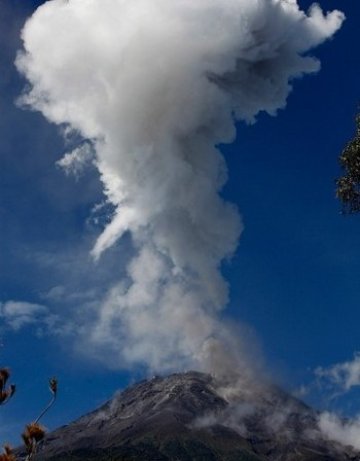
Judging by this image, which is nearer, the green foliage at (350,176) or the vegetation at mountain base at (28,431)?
the vegetation at mountain base at (28,431)

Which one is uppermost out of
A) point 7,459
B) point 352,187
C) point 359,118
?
point 359,118

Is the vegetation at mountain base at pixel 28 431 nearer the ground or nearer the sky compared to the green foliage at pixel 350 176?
nearer the ground

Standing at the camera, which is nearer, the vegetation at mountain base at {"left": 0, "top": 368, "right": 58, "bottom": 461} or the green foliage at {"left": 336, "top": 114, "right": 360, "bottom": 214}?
the vegetation at mountain base at {"left": 0, "top": 368, "right": 58, "bottom": 461}

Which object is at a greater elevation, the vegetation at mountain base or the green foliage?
the green foliage

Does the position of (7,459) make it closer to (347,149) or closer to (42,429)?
(42,429)

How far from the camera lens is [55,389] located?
34.6ft

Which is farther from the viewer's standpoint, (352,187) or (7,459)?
(352,187)

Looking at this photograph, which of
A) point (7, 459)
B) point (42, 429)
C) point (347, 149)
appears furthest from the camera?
point (347, 149)

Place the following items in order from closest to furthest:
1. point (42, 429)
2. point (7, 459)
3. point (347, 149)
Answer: point (7, 459), point (42, 429), point (347, 149)

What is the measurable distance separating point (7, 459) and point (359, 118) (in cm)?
3414

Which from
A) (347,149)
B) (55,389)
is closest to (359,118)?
(347,149)

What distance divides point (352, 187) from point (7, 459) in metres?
33.4

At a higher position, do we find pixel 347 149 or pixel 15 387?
pixel 347 149

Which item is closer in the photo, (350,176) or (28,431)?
(28,431)
